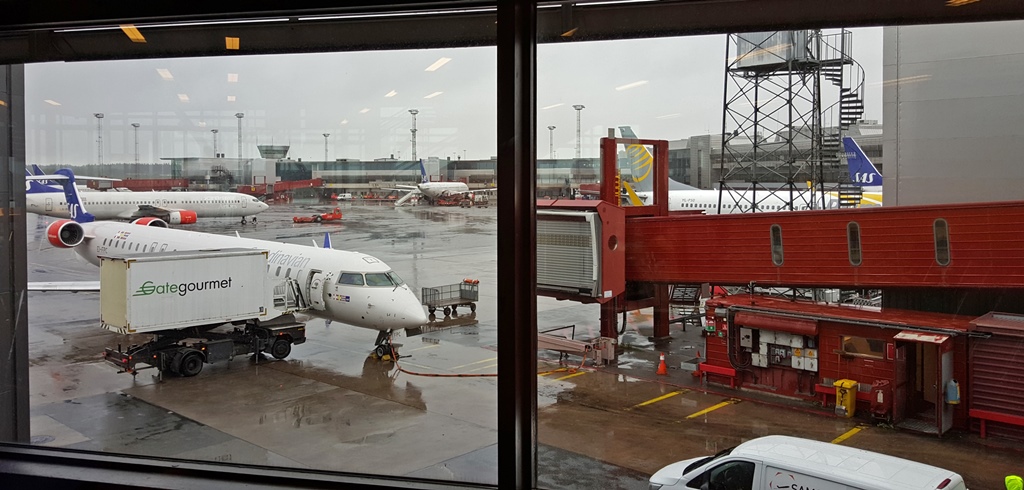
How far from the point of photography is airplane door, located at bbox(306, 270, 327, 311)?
8805 mm

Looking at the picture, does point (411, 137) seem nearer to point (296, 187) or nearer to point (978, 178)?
point (296, 187)

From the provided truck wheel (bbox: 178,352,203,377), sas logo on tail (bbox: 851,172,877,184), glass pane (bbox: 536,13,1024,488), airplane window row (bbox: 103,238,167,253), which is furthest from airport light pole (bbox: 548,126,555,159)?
truck wheel (bbox: 178,352,203,377)

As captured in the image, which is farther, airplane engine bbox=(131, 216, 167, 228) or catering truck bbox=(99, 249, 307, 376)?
catering truck bbox=(99, 249, 307, 376)

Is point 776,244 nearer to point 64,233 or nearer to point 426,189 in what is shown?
point 426,189

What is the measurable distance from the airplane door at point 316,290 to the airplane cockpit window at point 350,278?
253 millimetres

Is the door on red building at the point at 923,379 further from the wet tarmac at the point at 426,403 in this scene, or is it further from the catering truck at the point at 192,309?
the catering truck at the point at 192,309

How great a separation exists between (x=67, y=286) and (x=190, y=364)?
100 inches

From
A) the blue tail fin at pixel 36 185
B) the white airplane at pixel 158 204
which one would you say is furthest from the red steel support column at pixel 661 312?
the blue tail fin at pixel 36 185

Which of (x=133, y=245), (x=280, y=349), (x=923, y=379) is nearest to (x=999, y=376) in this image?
(x=923, y=379)

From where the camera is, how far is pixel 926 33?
2254mm

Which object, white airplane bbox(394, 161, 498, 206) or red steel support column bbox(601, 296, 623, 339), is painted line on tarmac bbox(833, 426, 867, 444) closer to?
red steel support column bbox(601, 296, 623, 339)

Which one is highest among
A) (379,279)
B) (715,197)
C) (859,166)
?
(859,166)

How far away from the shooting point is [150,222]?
564 cm

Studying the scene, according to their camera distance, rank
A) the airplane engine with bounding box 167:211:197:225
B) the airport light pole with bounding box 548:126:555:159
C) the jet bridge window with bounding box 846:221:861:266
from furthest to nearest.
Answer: the airplane engine with bounding box 167:211:197:225 → the jet bridge window with bounding box 846:221:861:266 → the airport light pole with bounding box 548:126:555:159
